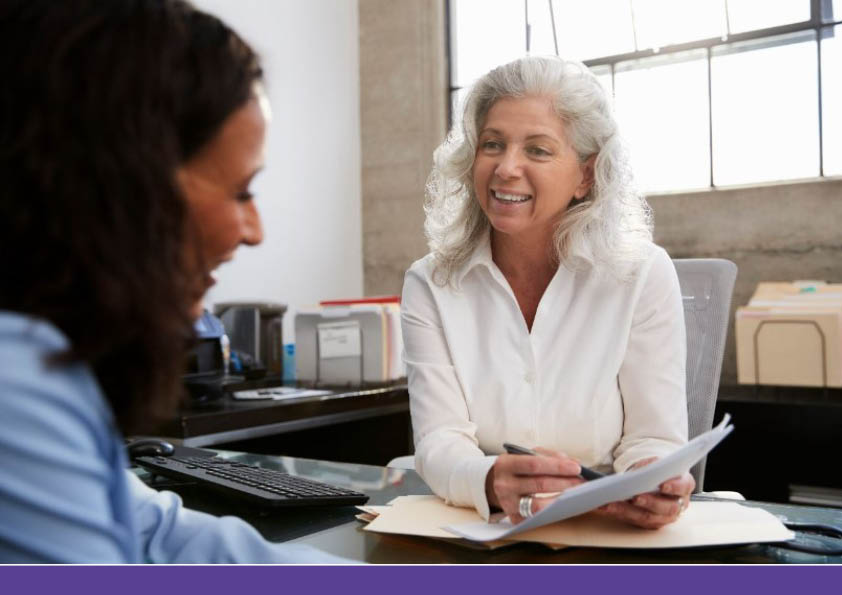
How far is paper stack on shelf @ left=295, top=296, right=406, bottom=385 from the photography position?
341 centimetres

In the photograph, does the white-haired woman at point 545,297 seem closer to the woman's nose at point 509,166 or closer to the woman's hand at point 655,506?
the woman's nose at point 509,166

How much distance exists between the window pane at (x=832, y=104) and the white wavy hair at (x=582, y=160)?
242 centimetres

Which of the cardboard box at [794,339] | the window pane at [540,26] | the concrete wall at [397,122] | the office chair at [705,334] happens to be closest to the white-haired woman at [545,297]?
the office chair at [705,334]

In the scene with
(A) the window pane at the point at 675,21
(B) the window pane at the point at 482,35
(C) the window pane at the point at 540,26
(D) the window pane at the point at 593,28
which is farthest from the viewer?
(B) the window pane at the point at 482,35

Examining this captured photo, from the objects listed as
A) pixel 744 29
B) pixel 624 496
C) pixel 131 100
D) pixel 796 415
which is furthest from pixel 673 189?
pixel 131 100

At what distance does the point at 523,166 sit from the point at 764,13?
2.94m

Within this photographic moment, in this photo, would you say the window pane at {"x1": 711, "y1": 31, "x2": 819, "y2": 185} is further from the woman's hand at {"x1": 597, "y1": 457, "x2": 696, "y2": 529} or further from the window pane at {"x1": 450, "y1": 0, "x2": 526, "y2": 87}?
the woman's hand at {"x1": 597, "y1": 457, "x2": 696, "y2": 529}

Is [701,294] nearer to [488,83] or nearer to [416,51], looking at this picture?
[488,83]

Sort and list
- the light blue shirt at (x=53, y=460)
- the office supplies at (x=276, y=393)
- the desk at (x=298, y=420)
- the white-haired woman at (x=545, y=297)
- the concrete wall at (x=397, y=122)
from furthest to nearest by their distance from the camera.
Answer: the concrete wall at (x=397, y=122), the office supplies at (x=276, y=393), the desk at (x=298, y=420), the white-haired woman at (x=545, y=297), the light blue shirt at (x=53, y=460)

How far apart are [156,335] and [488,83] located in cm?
131

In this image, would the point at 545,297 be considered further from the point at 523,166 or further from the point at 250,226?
the point at 250,226

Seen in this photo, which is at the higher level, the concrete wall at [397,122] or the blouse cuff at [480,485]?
the concrete wall at [397,122]

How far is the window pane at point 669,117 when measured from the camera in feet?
13.3

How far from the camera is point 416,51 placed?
193 inches
